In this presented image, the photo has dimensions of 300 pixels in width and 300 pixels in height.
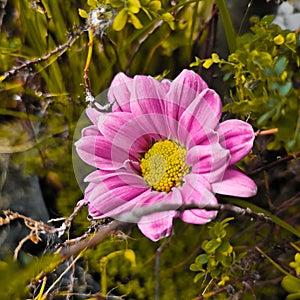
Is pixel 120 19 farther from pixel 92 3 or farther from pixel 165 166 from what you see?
pixel 165 166

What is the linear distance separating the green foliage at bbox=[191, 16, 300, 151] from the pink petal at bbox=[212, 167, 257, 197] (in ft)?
0.11

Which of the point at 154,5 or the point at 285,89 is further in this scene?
the point at 154,5

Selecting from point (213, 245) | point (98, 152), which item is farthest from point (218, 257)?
point (98, 152)

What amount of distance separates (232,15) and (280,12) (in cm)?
4

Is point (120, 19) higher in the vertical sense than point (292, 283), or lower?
higher

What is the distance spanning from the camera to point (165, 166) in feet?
1.27

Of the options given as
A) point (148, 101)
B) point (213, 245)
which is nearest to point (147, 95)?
point (148, 101)

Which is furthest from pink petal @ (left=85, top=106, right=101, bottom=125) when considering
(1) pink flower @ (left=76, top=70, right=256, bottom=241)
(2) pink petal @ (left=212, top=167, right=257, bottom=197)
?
(2) pink petal @ (left=212, top=167, right=257, bottom=197)

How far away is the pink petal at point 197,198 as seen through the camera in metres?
0.34

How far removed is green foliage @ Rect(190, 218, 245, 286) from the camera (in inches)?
16.0

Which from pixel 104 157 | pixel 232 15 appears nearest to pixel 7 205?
pixel 104 157

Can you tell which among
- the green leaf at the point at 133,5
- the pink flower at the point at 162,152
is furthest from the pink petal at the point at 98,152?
the green leaf at the point at 133,5

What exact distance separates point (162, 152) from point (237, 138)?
0.06 meters

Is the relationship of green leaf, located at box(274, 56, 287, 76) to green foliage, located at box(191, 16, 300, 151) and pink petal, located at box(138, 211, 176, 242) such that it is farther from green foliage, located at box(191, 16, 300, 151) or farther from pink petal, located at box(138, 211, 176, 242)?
pink petal, located at box(138, 211, 176, 242)
